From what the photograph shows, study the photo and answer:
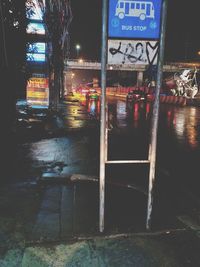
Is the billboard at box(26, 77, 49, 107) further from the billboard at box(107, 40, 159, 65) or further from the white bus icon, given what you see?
the white bus icon

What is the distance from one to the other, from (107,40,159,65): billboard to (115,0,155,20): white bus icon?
0.34m

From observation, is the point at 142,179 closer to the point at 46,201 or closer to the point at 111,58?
the point at 46,201

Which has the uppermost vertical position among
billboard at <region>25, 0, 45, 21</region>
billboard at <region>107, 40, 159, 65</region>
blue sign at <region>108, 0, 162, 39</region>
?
billboard at <region>25, 0, 45, 21</region>

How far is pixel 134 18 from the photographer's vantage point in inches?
150

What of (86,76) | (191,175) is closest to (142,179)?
(191,175)

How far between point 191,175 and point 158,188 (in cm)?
177

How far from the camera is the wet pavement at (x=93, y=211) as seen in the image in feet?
12.4

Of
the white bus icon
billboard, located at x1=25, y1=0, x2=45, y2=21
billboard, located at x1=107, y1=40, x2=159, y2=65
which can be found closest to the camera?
the white bus icon

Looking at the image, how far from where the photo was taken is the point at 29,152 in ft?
30.6

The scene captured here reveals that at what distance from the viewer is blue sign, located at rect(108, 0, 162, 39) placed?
3.76 metres

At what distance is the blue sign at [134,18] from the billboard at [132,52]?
93 mm

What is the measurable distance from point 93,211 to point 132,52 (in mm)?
2849

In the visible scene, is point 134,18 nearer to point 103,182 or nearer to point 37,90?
point 103,182

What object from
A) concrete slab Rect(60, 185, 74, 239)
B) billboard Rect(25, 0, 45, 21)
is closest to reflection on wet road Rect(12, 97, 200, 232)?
concrete slab Rect(60, 185, 74, 239)
